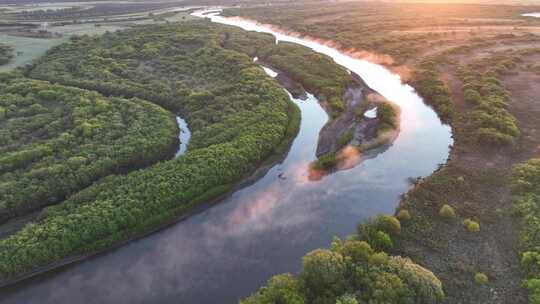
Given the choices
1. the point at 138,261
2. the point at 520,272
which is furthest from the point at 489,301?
the point at 138,261

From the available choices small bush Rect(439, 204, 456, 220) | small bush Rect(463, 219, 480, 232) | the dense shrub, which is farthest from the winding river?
small bush Rect(463, 219, 480, 232)

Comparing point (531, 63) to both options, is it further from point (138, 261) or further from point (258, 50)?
point (138, 261)

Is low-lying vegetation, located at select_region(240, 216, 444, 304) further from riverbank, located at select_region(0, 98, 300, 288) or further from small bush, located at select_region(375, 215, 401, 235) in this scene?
riverbank, located at select_region(0, 98, 300, 288)

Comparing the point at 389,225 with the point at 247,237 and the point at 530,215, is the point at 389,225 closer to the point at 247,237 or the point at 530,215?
the point at 530,215

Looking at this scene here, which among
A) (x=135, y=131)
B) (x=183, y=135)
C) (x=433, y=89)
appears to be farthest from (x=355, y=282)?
(x=433, y=89)

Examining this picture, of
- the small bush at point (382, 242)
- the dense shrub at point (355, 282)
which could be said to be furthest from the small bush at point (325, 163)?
the dense shrub at point (355, 282)

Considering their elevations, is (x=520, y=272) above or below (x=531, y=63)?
below

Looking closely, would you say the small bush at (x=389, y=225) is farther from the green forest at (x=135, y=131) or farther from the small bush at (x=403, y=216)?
the green forest at (x=135, y=131)
